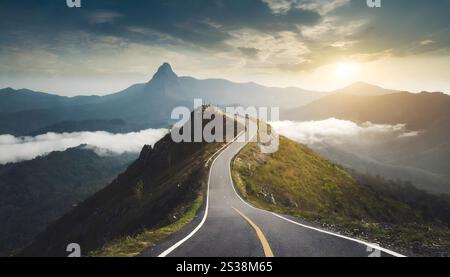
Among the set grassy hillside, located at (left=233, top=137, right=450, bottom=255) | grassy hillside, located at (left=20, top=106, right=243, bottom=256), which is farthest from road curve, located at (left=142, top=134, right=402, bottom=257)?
grassy hillside, located at (left=233, top=137, right=450, bottom=255)

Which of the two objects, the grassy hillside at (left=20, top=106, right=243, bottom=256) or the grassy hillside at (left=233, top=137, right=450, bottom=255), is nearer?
the grassy hillside at (left=20, top=106, right=243, bottom=256)

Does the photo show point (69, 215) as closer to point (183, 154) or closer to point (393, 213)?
point (183, 154)

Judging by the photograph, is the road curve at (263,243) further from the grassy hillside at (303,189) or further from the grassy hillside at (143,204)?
the grassy hillside at (303,189)

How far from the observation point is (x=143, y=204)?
189ft

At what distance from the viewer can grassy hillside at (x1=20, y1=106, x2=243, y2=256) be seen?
34.1m

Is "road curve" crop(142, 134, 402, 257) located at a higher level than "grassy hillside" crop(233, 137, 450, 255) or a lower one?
higher

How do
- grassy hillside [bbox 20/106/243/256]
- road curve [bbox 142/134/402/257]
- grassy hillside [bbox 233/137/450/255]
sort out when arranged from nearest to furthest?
road curve [bbox 142/134/402/257] < grassy hillside [bbox 20/106/243/256] < grassy hillside [bbox 233/137/450/255]

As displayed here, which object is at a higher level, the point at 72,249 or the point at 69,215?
the point at 72,249

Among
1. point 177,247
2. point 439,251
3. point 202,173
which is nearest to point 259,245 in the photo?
point 177,247

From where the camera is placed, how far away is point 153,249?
43.1ft

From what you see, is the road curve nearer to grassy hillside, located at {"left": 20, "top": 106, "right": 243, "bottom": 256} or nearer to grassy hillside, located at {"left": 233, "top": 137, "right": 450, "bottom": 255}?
grassy hillside, located at {"left": 20, "top": 106, "right": 243, "bottom": 256}

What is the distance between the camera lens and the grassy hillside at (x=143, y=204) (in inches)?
1344
